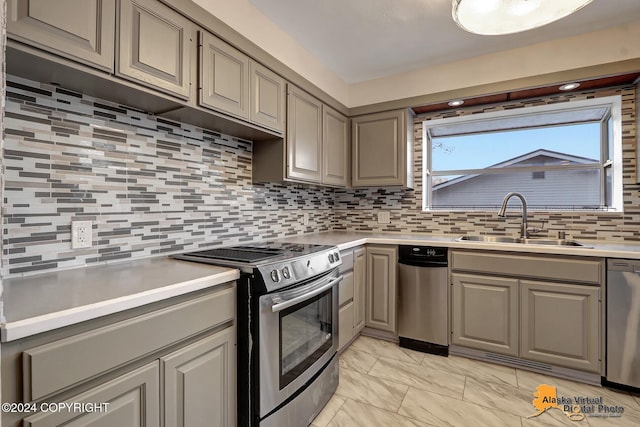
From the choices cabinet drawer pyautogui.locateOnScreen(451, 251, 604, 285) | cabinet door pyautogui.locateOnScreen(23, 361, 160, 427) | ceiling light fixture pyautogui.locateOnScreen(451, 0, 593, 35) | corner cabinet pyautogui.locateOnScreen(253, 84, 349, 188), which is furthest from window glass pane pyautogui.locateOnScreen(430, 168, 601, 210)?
cabinet door pyautogui.locateOnScreen(23, 361, 160, 427)

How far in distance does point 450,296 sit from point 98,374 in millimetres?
2269

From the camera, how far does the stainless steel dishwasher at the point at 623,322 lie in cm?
188

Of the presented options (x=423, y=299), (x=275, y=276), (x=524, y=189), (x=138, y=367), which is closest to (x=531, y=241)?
(x=524, y=189)

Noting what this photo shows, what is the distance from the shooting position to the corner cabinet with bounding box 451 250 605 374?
2.01 meters

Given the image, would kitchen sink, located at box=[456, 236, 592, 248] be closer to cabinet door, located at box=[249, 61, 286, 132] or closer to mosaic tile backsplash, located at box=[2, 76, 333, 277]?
cabinet door, located at box=[249, 61, 286, 132]

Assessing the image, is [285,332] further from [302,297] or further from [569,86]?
[569,86]

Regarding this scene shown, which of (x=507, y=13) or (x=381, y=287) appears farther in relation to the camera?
(x=381, y=287)

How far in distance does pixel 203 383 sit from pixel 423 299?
5.96ft

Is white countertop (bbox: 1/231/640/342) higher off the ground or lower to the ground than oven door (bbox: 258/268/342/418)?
higher

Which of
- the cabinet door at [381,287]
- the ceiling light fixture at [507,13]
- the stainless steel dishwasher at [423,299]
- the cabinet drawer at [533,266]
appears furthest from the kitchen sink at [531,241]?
the ceiling light fixture at [507,13]

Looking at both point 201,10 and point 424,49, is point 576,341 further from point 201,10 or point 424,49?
point 201,10

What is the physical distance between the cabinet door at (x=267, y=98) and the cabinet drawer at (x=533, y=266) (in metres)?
1.69

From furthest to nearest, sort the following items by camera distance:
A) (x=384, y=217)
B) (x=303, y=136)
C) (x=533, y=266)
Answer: (x=384, y=217) < (x=303, y=136) < (x=533, y=266)

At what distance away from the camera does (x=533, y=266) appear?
213 centimetres
